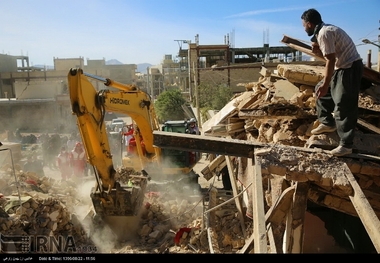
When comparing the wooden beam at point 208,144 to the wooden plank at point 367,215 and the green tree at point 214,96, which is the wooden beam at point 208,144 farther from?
the green tree at point 214,96

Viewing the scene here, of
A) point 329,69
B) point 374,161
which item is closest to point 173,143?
point 329,69

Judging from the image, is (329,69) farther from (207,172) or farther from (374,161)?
(207,172)

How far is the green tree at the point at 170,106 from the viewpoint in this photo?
92.7 feet

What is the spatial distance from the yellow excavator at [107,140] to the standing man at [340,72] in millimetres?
Answer: 2833

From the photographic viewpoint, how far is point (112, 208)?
7.26 m

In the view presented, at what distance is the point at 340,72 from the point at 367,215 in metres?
1.45

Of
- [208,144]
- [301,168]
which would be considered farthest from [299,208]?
[208,144]

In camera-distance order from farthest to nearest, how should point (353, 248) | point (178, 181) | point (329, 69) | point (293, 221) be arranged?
point (178, 181), point (353, 248), point (293, 221), point (329, 69)

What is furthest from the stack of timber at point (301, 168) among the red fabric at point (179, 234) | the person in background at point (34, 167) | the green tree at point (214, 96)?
the green tree at point (214, 96)

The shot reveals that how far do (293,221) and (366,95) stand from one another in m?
2.17

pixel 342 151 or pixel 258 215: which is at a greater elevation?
pixel 342 151

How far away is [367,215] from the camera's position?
2480 mm

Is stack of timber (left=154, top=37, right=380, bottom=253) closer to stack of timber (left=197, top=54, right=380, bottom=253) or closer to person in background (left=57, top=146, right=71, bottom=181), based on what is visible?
stack of timber (left=197, top=54, right=380, bottom=253)

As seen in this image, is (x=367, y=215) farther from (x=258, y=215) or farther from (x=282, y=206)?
(x=282, y=206)
